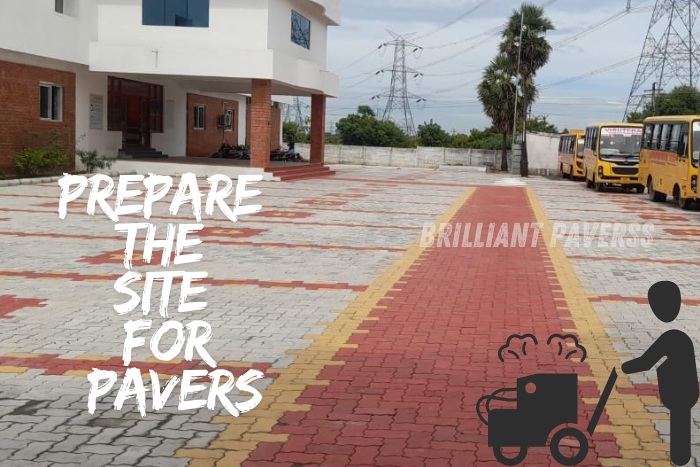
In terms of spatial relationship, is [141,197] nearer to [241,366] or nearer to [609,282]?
[609,282]

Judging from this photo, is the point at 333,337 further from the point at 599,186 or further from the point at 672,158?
the point at 599,186

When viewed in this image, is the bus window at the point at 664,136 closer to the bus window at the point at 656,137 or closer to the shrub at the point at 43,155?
the bus window at the point at 656,137

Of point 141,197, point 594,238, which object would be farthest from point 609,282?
point 141,197

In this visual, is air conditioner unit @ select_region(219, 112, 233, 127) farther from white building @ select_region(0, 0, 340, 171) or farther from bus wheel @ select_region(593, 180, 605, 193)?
bus wheel @ select_region(593, 180, 605, 193)

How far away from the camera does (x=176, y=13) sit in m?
28.5

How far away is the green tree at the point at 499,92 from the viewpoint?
52.2 m

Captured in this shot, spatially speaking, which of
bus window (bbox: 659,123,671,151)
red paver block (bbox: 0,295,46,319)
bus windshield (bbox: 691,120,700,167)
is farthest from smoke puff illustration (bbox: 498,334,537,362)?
bus window (bbox: 659,123,671,151)

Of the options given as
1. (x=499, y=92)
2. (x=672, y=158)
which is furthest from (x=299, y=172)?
(x=499, y=92)

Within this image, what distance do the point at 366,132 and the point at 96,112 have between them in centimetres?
4403

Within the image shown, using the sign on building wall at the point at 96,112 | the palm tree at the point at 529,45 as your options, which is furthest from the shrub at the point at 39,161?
the palm tree at the point at 529,45

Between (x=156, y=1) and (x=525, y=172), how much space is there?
83.1ft

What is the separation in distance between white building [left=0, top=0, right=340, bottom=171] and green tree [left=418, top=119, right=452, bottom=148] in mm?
42281

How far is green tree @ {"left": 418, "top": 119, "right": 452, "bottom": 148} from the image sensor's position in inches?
3002

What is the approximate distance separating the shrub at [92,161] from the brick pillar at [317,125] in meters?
10.8
